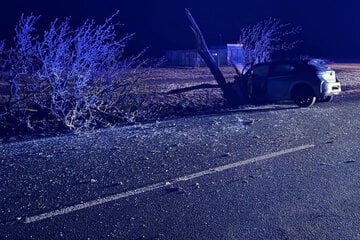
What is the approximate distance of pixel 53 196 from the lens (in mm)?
4090

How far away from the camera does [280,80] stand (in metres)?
10.2

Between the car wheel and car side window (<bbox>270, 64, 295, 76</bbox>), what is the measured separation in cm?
64

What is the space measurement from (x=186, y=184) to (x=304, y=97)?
6.94m

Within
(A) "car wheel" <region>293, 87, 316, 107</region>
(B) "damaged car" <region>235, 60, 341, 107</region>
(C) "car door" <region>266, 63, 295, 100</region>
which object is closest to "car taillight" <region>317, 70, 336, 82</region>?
(B) "damaged car" <region>235, 60, 341, 107</region>

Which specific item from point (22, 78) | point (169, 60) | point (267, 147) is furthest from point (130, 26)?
point (267, 147)

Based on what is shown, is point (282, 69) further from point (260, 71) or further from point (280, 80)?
point (260, 71)

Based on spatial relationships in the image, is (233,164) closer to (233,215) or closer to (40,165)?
(233,215)

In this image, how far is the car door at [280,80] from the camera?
10141 mm

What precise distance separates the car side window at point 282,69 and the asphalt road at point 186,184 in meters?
3.30

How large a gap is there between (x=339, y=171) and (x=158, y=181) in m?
2.61

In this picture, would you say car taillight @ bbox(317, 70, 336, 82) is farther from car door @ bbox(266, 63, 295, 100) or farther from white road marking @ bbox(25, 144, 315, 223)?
white road marking @ bbox(25, 144, 315, 223)

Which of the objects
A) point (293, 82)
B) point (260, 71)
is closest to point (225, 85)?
point (260, 71)

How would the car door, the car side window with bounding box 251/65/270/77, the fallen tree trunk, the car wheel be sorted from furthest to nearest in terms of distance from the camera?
the fallen tree trunk
the car side window with bounding box 251/65/270/77
the car door
the car wheel

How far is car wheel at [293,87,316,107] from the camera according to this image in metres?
9.95
